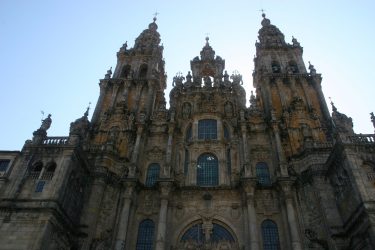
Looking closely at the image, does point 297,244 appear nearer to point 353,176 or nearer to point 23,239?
point 353,176

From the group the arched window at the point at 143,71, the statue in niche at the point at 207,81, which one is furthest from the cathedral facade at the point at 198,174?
the arched window at the point at 143,71

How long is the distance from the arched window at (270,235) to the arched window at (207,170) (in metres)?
4.92

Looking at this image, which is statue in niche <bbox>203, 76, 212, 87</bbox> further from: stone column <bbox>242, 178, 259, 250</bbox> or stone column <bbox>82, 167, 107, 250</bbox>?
stone column <bbox>82, 167, 107, 250</bbox>

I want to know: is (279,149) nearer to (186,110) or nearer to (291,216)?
Result: (291,216)

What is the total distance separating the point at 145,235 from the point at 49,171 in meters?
7.98

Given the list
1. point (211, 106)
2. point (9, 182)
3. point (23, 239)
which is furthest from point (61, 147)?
point (211, 106)

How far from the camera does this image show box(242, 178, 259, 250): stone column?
21641 millimetres

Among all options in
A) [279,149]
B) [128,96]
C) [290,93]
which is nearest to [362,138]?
[279,149]

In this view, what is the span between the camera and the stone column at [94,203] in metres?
22.8

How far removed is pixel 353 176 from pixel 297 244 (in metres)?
5.53

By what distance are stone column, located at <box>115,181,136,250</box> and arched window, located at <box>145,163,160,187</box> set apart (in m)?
2.21

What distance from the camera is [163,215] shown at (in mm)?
23422

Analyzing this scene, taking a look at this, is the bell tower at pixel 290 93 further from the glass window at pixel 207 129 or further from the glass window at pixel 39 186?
the glass window at pixel 39 186

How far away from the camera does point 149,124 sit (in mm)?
31047
